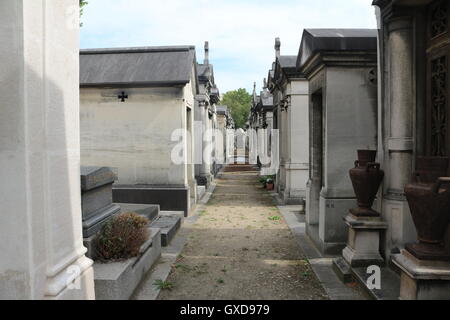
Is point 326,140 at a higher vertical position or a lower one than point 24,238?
higher

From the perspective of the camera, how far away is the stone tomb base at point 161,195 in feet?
30.2

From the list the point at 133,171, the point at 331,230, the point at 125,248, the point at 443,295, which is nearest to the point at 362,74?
the point at 331,230

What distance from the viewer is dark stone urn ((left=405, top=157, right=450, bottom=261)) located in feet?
10.1

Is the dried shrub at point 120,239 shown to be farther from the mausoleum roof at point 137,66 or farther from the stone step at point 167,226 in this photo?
the mausoleum roof at point 137,66

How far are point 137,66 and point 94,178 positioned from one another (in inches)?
223

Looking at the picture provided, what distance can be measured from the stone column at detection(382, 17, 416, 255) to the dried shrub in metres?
3.44

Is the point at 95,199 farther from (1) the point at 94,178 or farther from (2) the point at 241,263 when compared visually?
(2) the point at 241,263

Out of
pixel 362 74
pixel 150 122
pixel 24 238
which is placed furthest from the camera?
pixel 150 122

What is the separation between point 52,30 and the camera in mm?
2814

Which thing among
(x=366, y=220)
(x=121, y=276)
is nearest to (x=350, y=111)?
(x=366, y=220)

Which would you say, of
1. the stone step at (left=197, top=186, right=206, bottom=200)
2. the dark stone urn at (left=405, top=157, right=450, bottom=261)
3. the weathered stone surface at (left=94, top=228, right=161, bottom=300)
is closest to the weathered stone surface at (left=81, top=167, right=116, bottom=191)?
the weathered stone surface at (left=94, top=228, right=161, bottom=300)

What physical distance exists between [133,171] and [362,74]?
20.8 ft

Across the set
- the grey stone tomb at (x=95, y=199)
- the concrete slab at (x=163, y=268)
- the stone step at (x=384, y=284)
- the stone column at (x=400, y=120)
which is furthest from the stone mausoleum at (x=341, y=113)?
the grey stone tomb at (x=95, y=199)
